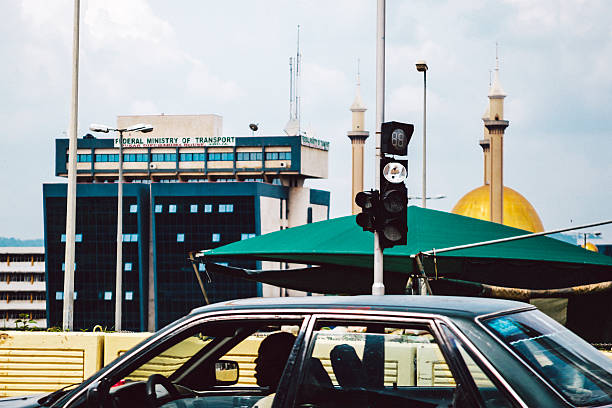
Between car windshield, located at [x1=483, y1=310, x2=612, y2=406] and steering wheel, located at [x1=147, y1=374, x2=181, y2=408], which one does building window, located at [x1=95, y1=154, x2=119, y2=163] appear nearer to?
steering wheel, located at [x1=147, y1=374, x2=181, y2=408]

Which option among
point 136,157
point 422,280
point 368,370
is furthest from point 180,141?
point 368,370

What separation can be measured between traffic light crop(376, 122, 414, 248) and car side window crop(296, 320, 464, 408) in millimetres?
8969

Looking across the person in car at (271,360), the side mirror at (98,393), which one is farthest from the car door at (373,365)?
the side mirror at (98,393)

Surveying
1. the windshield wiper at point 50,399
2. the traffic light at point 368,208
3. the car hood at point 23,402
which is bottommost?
the car hood at point 23,402

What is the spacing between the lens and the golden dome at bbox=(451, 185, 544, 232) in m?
104

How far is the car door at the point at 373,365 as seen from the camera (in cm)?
365

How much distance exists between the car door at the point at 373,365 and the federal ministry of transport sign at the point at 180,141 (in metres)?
123

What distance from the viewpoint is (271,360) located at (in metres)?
4.26

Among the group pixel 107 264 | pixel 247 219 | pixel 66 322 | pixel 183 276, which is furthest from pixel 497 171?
pixel 66 322

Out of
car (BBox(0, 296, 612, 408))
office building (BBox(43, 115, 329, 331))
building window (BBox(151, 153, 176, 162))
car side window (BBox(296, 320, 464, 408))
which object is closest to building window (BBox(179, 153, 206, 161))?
building window (BBox(151, 153, 176, 162))

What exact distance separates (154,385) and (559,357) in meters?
1.75

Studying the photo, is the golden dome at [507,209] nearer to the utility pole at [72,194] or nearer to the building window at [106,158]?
the building window at [106,158]

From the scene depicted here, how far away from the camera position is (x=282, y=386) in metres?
3.83

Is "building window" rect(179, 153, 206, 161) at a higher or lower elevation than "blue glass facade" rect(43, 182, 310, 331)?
higher
